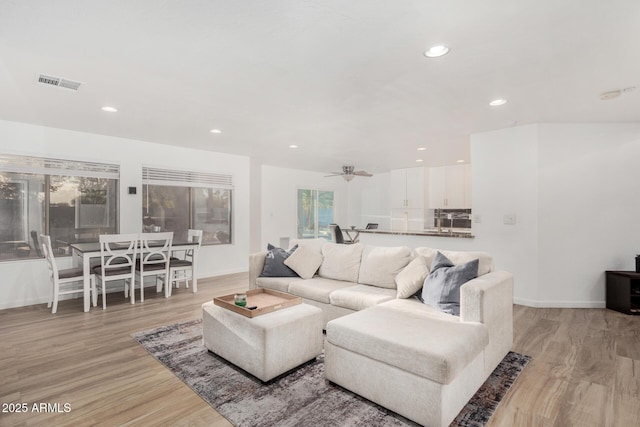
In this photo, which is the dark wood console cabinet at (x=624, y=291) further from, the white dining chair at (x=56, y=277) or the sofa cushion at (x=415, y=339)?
the white dining chair at (x=56, y=277)

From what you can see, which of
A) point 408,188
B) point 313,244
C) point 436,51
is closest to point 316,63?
point 436,51

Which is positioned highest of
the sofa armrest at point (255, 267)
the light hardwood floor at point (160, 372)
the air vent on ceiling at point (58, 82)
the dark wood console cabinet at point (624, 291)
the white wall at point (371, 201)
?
the air vent on ceiling at point (58, 82)

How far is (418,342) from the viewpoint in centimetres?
190

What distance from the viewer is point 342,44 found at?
2.22 meters

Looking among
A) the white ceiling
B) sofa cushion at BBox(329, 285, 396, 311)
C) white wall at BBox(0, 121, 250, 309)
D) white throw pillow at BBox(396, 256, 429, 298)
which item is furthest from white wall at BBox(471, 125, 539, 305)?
white wall at BBox(0, 121, 250, 309)

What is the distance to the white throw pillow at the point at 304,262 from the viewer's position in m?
3.80

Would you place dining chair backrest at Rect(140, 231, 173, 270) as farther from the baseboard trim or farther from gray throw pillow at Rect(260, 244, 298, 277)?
the baseboard trim

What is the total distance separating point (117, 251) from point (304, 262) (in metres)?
2.48

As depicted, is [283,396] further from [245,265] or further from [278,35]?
[245,265]

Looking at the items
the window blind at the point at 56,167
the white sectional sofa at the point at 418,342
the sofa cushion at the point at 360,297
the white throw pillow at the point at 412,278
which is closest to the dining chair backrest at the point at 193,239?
the window blind at the point at 56,167

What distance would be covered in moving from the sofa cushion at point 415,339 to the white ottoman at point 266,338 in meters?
0.35

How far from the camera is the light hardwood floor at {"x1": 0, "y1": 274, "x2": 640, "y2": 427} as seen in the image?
77.5 inches

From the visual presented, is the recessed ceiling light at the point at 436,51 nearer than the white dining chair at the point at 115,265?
Yes

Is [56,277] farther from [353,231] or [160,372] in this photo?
[353,231]
